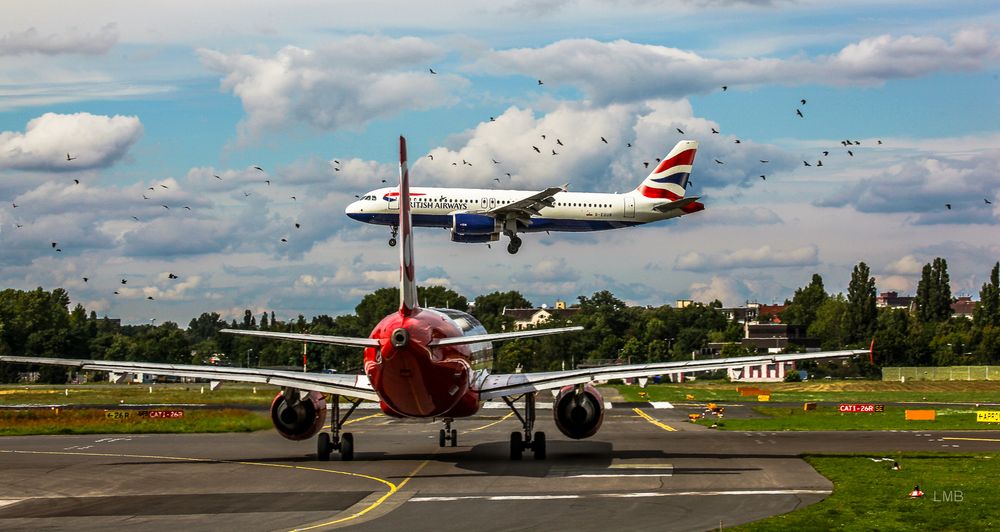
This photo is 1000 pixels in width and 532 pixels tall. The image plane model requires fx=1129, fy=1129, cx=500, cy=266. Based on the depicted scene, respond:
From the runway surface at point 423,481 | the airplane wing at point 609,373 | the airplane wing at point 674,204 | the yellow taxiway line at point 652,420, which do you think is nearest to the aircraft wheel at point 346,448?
the runway surface at point 423,481

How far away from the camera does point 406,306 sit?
28828mm

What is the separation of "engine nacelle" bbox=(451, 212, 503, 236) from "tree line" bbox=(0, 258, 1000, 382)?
30.3 metres

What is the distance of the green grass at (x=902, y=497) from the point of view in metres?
21.6

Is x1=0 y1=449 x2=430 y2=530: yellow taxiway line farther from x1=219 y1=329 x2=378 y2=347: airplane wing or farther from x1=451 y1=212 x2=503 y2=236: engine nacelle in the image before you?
x1=451 y1=212 x2=503 y2=236: engine nacelle

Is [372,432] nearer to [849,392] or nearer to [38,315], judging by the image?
[849,392]

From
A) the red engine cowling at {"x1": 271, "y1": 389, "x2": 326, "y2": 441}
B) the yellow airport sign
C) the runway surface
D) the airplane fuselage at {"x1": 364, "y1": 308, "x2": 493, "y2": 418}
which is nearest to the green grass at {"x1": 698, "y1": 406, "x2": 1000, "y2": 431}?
the yellow airport sign

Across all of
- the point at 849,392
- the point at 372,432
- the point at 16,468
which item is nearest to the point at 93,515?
the point at 16,468

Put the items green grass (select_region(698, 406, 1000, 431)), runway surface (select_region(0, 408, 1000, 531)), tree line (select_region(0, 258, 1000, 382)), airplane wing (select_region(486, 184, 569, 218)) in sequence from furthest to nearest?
tree line (select_region(0, 258, 1000, 382)), airplane wing (select_region(486, 184, 569, 218)), green grass (select_region(698, 406, 1000, 431)), runway surface (select_region(0, 408, 1000, 531))

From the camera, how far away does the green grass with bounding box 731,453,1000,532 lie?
70.8 ft

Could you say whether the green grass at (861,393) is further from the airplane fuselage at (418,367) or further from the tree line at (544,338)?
the airplane fuselage at (418,367)

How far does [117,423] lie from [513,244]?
28.4m

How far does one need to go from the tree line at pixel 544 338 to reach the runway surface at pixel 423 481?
189 feet

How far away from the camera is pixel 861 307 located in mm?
170500

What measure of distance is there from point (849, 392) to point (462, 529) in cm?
8446
